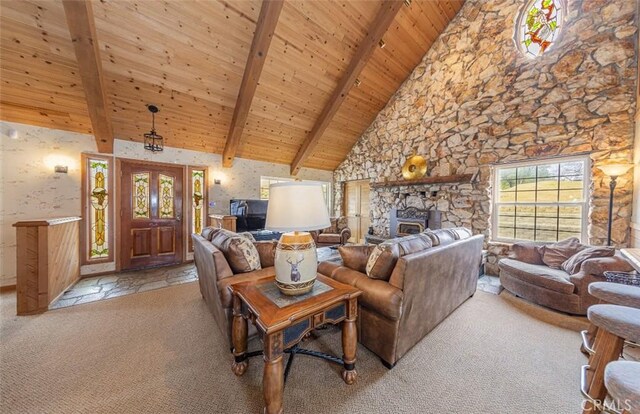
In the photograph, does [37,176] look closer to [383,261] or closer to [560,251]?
[383,261]

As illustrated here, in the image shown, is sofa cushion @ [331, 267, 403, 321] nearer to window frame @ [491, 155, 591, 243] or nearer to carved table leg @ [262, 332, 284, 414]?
carved table leg @ [262, 332, 284, 414]

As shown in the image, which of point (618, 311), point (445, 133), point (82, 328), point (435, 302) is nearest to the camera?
point (618, 311)

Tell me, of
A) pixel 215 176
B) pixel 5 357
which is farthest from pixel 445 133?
pixel 5 357

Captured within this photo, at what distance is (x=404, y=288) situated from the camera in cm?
164

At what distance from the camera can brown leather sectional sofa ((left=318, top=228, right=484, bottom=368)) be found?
1656 millimetres

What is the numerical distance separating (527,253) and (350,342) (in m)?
3.35

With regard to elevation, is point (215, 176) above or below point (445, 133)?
below

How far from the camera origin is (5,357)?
1.80 meters

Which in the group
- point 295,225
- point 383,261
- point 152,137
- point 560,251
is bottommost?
point 560,251

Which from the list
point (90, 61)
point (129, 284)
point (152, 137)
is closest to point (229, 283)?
point (129, 284)

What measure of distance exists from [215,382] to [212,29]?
4.18 meters

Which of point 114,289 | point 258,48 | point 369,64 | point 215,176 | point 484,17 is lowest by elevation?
point 114,289

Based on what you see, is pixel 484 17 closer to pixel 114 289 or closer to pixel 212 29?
pixel 212 29

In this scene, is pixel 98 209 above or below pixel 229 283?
above
